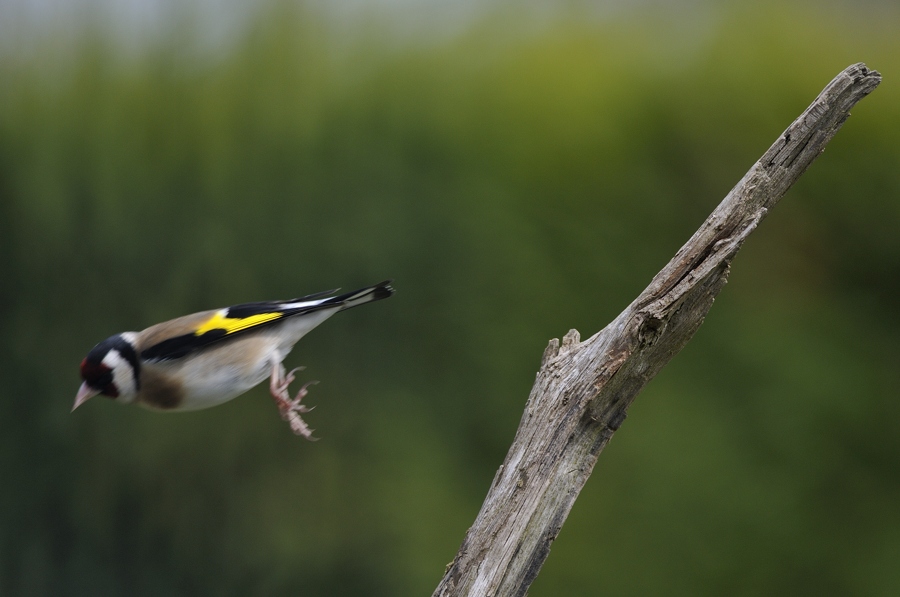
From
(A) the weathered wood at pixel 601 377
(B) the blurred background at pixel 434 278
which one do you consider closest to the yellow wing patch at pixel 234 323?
(A) the weathered wood at pixel 601 377

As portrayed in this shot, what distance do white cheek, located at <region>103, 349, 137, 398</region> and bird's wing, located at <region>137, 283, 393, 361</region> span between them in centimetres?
3

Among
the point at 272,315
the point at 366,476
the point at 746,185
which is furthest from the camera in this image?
the point at 366,476

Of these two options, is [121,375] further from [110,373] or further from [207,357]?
[207,357]

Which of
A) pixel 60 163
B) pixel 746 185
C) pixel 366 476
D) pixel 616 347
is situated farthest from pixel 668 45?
pixel 60 163

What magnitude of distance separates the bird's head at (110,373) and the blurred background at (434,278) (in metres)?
1.05

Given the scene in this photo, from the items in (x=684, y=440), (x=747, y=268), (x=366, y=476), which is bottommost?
(x=366, y=476)

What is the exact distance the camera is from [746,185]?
953mm

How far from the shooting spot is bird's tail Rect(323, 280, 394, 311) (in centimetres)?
100

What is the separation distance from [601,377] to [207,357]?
0.54m

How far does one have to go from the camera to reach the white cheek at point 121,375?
3.45ft

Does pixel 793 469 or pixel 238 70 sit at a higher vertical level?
pixel 238 70

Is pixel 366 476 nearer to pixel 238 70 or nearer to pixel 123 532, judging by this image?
pixel 123 532

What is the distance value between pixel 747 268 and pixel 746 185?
1.02 meters

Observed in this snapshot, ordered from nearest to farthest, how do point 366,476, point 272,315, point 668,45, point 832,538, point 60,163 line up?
1. point 272,315
2. point 832,538
3. point 668,45
4. point 366,476
5. point 60,163
